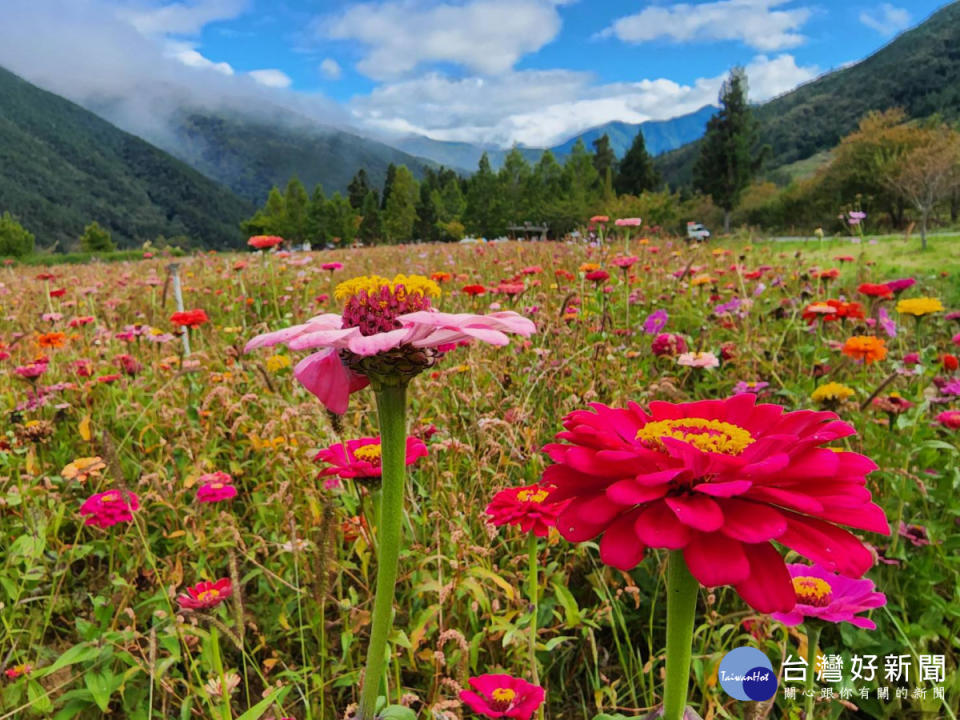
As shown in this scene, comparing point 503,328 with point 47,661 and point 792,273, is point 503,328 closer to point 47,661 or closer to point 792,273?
point 47,661

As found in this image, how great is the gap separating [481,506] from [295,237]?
4721 centimetres

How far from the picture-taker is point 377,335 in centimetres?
61

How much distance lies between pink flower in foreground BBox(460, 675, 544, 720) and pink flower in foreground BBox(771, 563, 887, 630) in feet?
1.26

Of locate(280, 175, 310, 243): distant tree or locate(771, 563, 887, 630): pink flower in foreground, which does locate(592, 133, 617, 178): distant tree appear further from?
locate(771, 563, 887, 630): pink flower in foreground

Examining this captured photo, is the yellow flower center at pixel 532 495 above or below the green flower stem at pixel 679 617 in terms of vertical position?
below

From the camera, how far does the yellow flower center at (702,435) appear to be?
59cm

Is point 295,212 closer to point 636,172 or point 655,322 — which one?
point 636,172

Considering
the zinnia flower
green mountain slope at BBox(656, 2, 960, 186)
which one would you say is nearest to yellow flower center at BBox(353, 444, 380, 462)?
the zinnia flower

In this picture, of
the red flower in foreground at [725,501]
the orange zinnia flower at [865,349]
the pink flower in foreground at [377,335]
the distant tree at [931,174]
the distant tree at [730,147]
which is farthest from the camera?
the distant tree at [730,147]

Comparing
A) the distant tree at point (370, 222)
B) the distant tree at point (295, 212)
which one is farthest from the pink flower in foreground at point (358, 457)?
the distant tree at point (295, 212)

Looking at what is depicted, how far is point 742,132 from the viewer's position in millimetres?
37438

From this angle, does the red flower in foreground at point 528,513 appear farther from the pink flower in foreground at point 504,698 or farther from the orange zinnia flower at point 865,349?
the orange zinnia flower at point 865,349

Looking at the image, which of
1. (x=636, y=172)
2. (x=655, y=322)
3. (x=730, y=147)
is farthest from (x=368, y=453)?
(x=636, y=172)

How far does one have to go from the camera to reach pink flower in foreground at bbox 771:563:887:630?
0.87m
